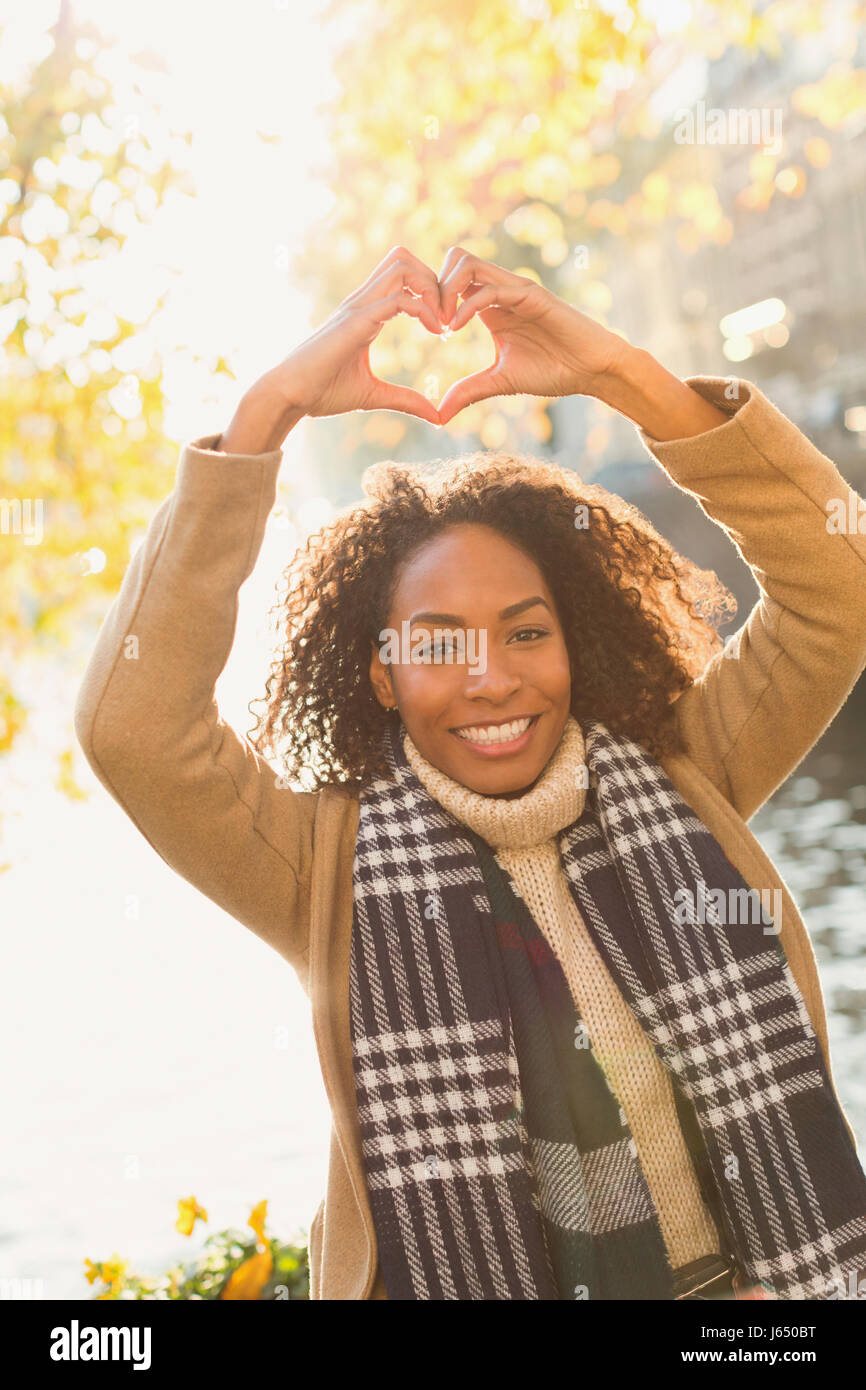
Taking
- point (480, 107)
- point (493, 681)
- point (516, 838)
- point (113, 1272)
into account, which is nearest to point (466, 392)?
point (493, 681)

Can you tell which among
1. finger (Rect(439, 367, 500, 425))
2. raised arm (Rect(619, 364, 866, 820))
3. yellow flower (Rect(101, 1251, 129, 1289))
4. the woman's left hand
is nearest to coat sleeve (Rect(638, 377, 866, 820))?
raised arm (Rect(619, 364, 866, 820))

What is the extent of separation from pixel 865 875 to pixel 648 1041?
6360 mm

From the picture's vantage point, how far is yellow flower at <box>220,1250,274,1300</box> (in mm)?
2799

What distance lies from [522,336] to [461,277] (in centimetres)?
21

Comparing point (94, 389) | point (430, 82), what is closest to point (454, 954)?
point (94, 389)

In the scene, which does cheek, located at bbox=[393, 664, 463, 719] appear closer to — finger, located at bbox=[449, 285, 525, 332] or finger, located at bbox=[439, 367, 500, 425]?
finger, located at bbox=[439, 367, 500, 425]

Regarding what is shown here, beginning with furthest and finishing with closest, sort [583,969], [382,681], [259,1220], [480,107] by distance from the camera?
[480,107] < [259,1220] < [382,681] < [583,969]

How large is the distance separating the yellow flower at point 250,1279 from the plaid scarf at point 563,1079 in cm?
107

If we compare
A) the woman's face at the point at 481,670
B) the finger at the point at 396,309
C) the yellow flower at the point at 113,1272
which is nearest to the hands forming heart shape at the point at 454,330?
the finger at the point at 396,309

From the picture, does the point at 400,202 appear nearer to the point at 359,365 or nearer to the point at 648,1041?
the point at 359,365

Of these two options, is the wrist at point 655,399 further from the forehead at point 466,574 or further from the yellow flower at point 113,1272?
the yellow flower at point 113,1272

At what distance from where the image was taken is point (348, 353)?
1.92 m

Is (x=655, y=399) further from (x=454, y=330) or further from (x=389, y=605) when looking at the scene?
(x=389, y=605)

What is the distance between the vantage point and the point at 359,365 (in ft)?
6.72
